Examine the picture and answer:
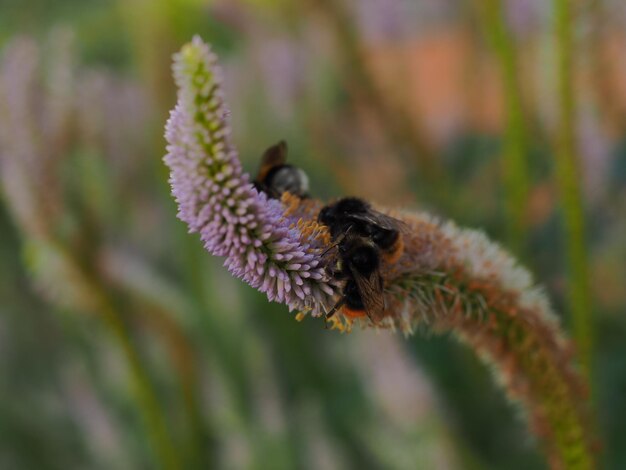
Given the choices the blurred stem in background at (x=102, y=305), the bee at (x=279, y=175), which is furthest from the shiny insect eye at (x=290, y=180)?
the blurred stem in background at (x=102, y=305)

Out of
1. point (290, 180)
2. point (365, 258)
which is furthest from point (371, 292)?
point (290, 180)

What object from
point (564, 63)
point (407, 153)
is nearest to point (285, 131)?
point (407, 153)

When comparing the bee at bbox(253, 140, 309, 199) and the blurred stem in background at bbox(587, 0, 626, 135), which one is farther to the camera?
the blurred stem in background at bbox(587, 0, 626, 135)

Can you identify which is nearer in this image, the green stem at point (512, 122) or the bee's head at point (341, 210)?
the bee's head at point (341, 210)

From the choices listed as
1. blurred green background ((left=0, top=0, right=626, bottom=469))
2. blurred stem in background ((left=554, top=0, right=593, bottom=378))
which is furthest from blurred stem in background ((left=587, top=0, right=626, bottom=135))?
blurred stem in background ((left=554, top=0, right=593, bottom=378))

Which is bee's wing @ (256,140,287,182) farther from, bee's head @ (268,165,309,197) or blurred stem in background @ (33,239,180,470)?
blurred stem in background @ (33,239,180,470)

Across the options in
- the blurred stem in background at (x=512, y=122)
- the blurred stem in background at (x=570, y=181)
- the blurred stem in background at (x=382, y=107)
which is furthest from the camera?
the blurred stem in background at (x=382, y=107)

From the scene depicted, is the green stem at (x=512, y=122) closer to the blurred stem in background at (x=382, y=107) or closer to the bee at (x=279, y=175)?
the blurred stem in background at (x=382, y=107)
